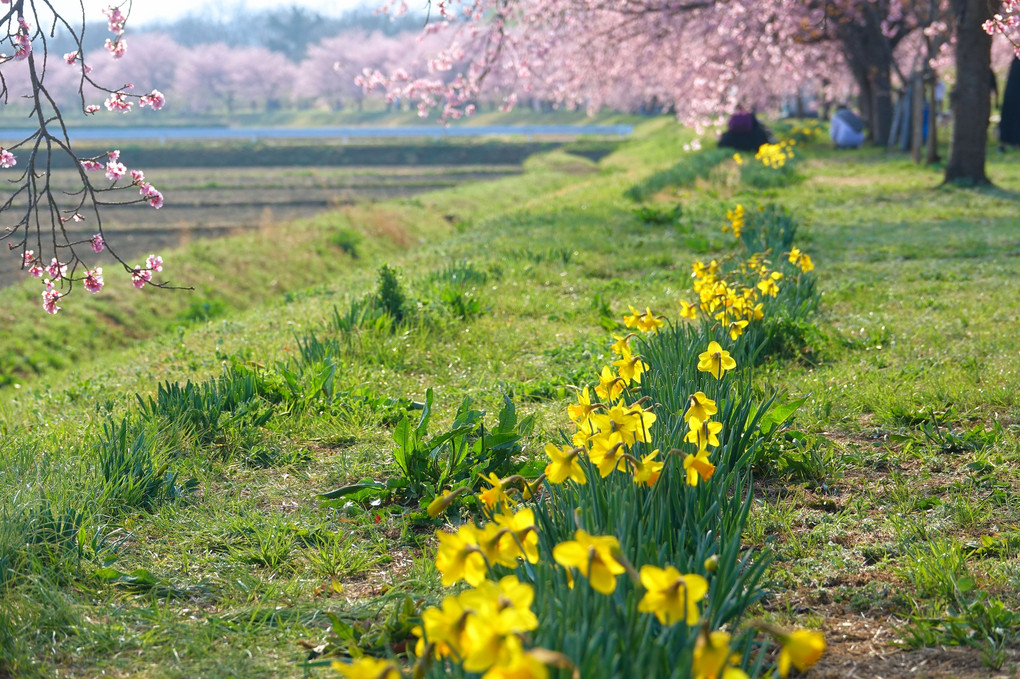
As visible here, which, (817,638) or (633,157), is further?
(633,157)

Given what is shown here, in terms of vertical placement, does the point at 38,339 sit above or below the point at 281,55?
below

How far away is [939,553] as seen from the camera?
2.60 meters

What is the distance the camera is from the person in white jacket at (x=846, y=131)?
2108 centimetres

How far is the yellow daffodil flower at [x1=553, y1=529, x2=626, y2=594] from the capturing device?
1.51 m

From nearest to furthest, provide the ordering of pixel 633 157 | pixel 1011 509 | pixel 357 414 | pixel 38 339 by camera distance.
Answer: pixel 1011 509, pixel 357 414, pixel 38 339, pixel 633 157

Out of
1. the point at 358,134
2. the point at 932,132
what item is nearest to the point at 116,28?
the point at 932,132

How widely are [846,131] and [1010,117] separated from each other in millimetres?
3815

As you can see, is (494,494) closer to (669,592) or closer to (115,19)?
(669,592)

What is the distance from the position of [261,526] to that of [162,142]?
40.2 m

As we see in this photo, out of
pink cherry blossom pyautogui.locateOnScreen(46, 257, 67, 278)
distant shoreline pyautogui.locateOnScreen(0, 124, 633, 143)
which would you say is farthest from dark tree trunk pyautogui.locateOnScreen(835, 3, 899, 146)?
distant shoreline pyautogui.locateOnScreen(0, 124, 633, 143)

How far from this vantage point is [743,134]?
2041cm

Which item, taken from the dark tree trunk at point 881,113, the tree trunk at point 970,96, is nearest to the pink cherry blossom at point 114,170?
the tree trunk at point 970,96

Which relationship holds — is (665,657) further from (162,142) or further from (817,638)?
(162,142)

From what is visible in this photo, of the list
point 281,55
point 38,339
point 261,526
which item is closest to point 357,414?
point 261,526
